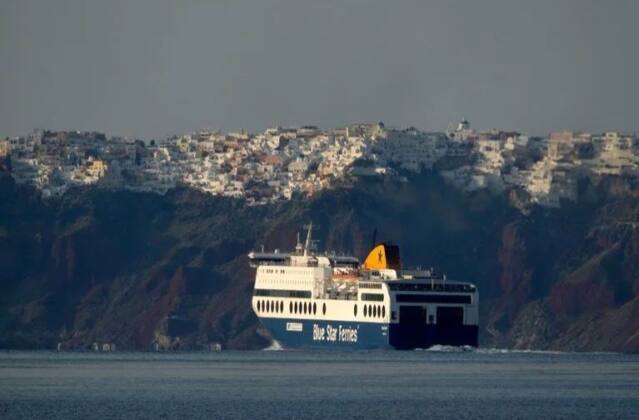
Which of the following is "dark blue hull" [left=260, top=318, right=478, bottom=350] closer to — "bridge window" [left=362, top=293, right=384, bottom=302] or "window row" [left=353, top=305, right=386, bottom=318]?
"window row" [left=353, top=305, right=386, bottom=318]

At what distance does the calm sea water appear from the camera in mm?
130125

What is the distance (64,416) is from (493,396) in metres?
22.1

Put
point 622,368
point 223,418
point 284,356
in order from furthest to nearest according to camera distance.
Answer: point 284,356 → point 622,368 → point 223,418

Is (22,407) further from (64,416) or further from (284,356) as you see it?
(284,356)

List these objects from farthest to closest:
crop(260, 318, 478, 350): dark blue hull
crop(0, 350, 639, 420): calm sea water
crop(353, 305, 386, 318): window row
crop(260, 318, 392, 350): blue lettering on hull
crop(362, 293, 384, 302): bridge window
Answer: crop(362, 293, 384, 302): bridge window
crop(260, 318, 392, 350): blue lettering on hull
crop(353, 305, 386, 318): window row
crop(260, 318, 478, 350): dark blue hull
crop(0, 350, 639, 420): calm sea water

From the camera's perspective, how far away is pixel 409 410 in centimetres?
13088

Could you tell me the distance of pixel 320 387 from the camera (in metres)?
145

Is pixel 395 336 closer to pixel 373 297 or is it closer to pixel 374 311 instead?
pixel 374 311

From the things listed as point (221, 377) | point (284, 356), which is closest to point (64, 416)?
point (221, 377)

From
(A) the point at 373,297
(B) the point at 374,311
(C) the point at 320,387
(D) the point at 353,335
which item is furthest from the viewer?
(D) the point at 353,335

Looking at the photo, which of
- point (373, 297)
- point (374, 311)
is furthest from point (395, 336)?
point (373, 297)

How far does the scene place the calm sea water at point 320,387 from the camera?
130125 millimetres

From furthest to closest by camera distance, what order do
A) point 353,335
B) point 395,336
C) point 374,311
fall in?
point 353,335 < point 374,311 < point 395,336

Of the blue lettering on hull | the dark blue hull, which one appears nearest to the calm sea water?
the dark blue hull
